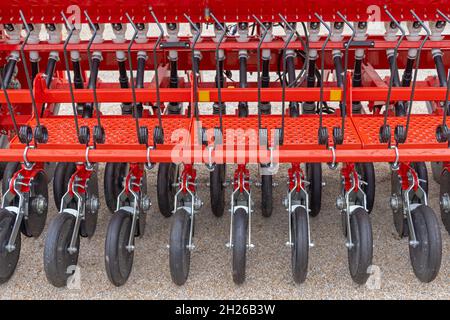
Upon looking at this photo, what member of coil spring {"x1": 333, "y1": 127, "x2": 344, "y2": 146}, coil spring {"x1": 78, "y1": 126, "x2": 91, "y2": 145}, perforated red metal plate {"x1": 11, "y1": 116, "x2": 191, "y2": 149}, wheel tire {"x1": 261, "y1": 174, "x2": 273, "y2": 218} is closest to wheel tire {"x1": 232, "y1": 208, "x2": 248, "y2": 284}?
wheel tire {"x1": 261, "y1": 174, "x2": 273, "y2": 218}

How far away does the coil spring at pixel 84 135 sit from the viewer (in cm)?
302

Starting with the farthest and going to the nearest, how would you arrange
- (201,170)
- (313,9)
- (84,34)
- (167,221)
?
(84,34), (201,170), (167,221), (313,9)

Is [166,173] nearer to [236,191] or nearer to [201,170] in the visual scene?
[236,191]

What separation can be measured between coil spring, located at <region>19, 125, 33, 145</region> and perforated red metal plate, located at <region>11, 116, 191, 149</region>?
0.05 metres

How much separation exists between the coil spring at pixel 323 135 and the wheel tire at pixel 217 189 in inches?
31.4

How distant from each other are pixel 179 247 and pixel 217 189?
2.07 feet

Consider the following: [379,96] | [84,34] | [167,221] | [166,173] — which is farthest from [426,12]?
[84,34]

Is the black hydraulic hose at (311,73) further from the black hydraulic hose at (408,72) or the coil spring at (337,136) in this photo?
the coil spring at (337,136)

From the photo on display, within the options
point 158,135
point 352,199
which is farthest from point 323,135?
point 158,135

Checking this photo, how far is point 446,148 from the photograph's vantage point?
2.99m

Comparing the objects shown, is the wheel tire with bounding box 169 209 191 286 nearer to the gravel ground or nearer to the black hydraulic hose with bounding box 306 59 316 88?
the gravel ground

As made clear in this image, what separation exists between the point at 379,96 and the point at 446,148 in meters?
0.45

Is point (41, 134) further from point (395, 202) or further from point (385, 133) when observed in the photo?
point (395, 202)

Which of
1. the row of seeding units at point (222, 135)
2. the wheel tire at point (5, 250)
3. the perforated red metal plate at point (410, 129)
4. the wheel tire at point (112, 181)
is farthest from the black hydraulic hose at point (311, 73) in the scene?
the wheel tire at point (5, 250)
